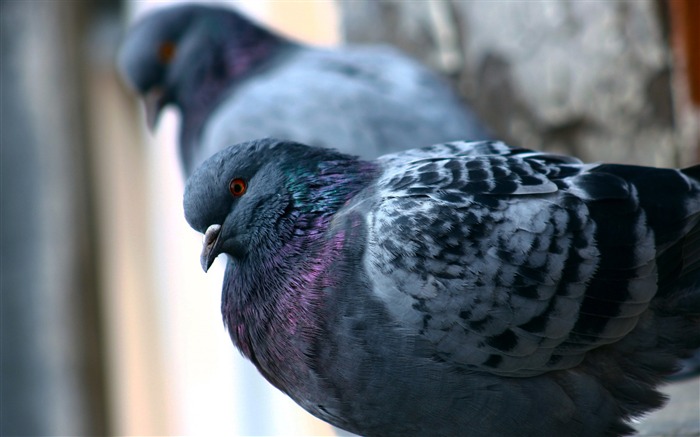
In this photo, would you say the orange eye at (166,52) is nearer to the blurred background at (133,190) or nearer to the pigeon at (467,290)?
the blurred background at (133,190)

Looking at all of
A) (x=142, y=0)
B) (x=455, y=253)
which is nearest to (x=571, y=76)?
(x=455, y=253)

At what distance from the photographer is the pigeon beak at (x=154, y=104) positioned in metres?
5.89

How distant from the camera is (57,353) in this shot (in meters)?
7.51

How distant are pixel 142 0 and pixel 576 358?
6471 mm

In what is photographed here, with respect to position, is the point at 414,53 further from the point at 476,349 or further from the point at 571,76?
the point at 476,349

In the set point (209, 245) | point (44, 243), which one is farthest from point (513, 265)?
point (44, 243)

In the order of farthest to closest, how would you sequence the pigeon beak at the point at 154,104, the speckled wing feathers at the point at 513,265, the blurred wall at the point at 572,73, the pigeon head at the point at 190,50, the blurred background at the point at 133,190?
the pigeon beak at the point at 154,104 < the pigeon head at the point at 190,50 < the blurred background at the point at 133,190 < the blurred wall at the point at 572,73 < the speckled wing feathers at the point at 513,265

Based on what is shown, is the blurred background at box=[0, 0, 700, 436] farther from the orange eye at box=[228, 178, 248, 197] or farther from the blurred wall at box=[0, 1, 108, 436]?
the orange eye at box=[228, 178, 248, 197]

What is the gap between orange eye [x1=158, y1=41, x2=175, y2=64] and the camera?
19.0 feet

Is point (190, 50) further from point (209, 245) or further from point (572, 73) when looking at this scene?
point (209, 245)

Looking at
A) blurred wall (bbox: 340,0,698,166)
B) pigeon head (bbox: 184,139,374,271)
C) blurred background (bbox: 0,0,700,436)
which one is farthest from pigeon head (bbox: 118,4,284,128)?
pigeon head (bbox: 184,139,374,271)

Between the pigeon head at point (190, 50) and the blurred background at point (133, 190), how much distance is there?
1126mm

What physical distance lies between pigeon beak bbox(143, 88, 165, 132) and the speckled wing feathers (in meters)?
3.40

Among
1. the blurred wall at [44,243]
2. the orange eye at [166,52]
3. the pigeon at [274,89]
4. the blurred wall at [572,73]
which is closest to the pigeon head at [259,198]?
the pigeon at [274,89]
